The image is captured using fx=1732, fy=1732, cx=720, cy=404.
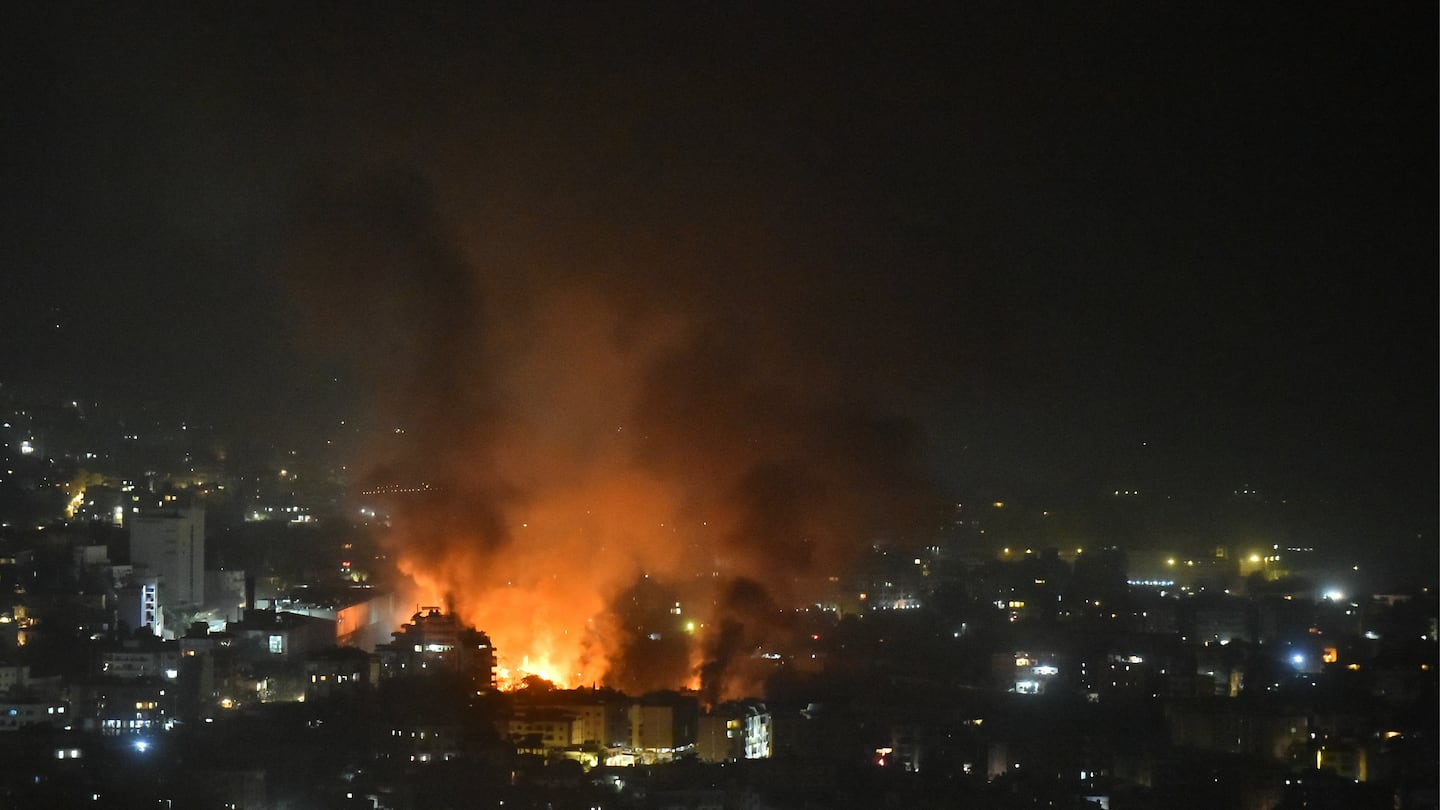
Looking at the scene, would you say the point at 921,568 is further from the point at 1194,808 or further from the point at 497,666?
the point at 1194,808

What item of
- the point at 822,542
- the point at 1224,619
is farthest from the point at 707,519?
the point at 1224,619

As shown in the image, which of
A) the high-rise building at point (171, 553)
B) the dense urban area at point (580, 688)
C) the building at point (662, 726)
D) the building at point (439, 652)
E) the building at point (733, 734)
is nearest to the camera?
the dense urban area at point (580, 688)

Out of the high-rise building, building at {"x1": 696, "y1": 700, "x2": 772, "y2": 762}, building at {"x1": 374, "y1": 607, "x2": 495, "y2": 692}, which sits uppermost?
the high-rise building

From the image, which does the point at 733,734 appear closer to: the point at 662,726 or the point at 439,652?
the point at 662,726

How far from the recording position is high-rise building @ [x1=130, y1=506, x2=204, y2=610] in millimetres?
10789

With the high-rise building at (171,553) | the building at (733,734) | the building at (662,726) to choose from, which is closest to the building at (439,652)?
the building at (662,726)

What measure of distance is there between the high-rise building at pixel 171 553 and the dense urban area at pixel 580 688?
0.06 ft

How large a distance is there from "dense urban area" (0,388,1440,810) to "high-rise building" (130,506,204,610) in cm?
2

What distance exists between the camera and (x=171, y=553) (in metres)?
10.9

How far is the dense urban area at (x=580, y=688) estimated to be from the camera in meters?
7.97

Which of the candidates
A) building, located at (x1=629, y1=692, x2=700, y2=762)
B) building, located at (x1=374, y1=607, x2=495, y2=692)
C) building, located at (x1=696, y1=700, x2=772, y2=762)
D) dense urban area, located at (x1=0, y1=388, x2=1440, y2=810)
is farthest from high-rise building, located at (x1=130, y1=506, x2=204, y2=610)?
building, located at (x1=696, y1=700, x2=772, y2=762)

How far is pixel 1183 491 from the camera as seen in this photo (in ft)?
54.1

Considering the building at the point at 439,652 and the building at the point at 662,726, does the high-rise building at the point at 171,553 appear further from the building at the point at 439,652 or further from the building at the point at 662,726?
the building at the point at 662,726

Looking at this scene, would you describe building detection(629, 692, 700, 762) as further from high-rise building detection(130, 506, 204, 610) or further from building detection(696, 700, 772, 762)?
high-rise building detection(130, 506, 204, 610)
